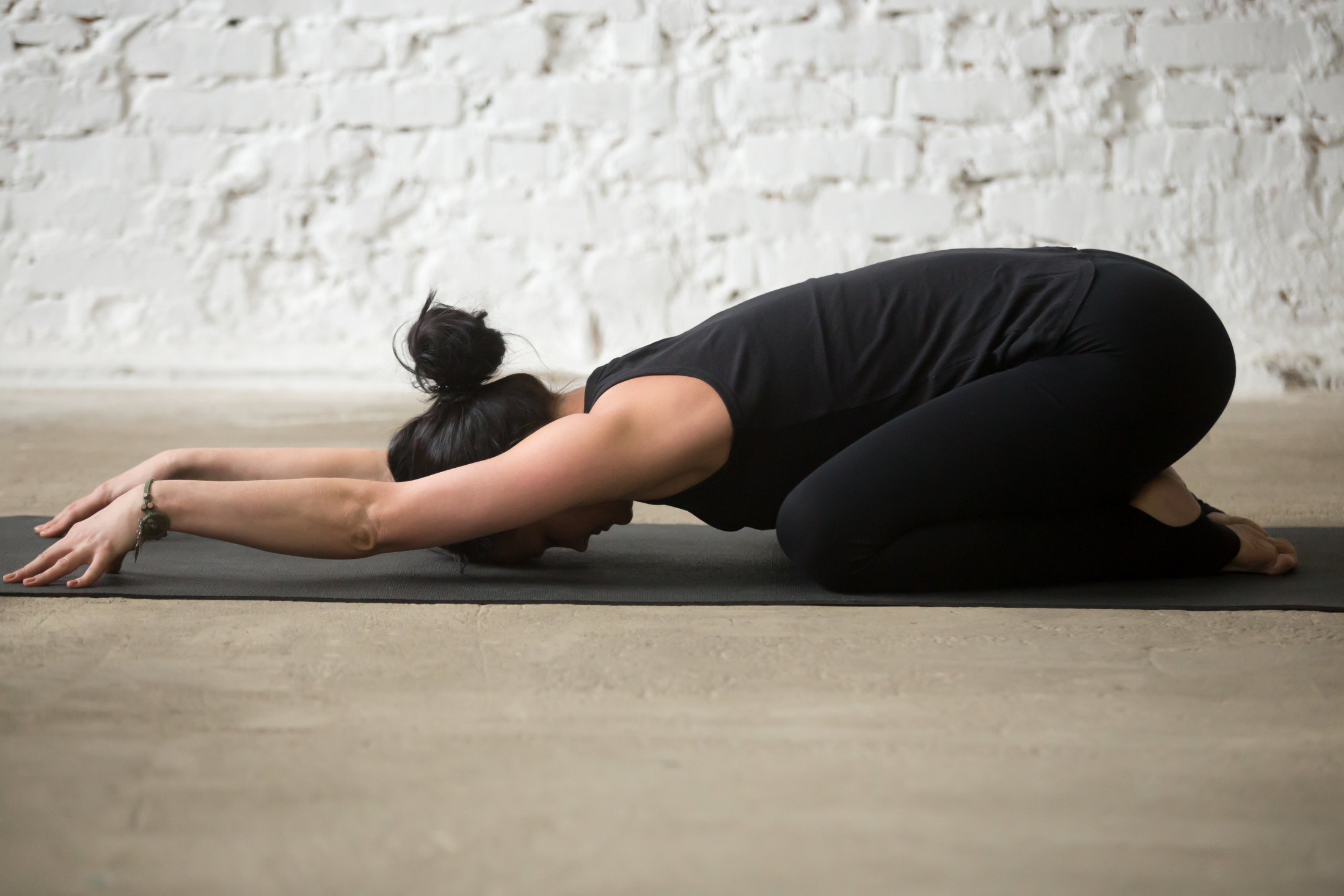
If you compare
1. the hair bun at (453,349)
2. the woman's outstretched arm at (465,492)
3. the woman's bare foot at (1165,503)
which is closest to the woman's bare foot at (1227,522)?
the woman's bare foot at (1165,503)

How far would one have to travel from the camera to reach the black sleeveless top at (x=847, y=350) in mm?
1348

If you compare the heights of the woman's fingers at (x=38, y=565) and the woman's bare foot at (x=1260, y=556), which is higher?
the woman's fingers at (x=38, y=565)

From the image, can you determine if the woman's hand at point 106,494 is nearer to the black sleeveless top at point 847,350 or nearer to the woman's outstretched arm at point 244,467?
the woman's outstretched arm at point 244,467

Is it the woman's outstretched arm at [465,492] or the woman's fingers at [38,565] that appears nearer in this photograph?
the woman's outstretched arm at [465,492]

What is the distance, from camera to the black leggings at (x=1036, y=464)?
1.32m

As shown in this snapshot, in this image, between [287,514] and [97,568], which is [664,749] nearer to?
[287,514]

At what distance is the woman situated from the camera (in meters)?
1.24

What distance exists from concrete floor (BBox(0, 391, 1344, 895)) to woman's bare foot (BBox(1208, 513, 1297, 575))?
0.22 meters

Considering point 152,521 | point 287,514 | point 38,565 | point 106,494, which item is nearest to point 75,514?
point 106,494

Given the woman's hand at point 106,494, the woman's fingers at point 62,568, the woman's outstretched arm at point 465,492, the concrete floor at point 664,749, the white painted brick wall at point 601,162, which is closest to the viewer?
the concrete floor at point 664,749

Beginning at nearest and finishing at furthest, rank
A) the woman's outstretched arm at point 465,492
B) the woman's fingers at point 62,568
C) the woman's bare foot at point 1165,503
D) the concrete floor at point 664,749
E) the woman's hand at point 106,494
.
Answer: the concrete floor at point 664,749
the woman's outstretched arm at point 465,492
the woman's fingers at point 62,568
the woman's bare foot at point 1165,503
the woman's hand at point 106,494

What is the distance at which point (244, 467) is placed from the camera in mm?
1626

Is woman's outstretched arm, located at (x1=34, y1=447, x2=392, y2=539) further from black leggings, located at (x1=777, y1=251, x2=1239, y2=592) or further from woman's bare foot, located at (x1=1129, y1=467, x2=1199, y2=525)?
woman's bare foot, located at (x1=1129, y1=467, x2=1199, y2=525)

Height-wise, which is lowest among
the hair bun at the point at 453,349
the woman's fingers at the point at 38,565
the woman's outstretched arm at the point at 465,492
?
the woman's fingers at the point at 38,565
